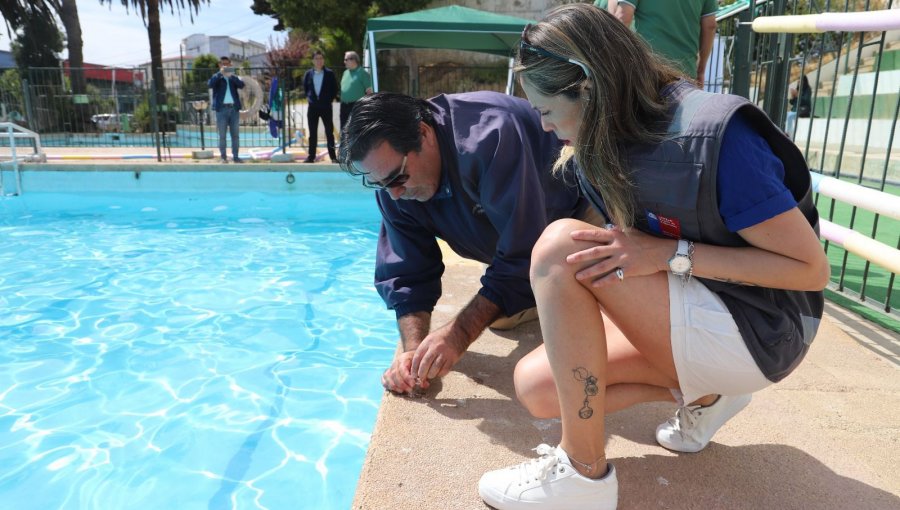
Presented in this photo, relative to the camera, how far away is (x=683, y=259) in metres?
1.30

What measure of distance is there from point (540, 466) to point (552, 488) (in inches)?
2.1

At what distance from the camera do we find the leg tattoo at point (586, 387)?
1.32 meters

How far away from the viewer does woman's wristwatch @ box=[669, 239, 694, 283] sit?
1.30 meters

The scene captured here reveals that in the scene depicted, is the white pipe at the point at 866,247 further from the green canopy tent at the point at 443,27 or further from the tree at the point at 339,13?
the tree at the point at 339,13

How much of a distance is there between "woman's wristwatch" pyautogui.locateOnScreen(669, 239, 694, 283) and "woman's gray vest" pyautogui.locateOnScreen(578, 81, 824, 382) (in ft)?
0.13

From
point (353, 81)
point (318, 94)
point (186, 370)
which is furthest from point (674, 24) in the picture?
point (318, 94)

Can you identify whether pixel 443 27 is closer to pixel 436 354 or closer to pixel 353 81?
pixel 353 81

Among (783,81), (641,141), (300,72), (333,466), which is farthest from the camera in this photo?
(300,72)

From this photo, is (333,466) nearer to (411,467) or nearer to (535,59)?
(411,467)

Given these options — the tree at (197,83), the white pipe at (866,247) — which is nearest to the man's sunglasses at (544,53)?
the white pipe at (866,247)

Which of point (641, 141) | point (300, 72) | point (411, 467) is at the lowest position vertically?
point (411, 467)

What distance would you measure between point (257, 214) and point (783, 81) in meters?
6.64

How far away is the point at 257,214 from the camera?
827 cm

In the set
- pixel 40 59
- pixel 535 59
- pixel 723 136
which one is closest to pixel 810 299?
pixel 723 136
